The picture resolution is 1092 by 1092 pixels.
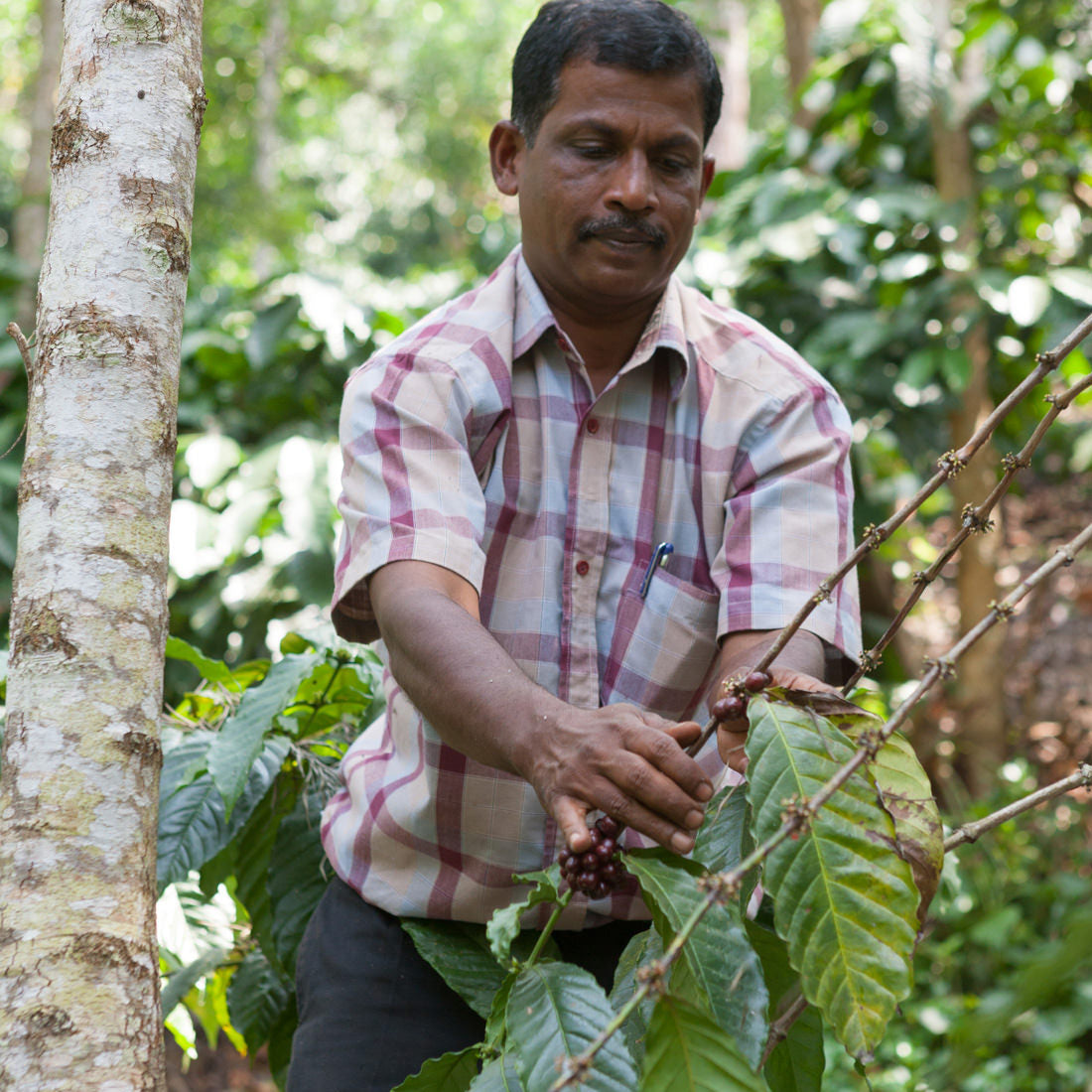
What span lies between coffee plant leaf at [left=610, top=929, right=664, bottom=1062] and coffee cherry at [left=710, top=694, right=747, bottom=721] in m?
0.19

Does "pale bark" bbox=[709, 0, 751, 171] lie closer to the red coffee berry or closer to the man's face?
the man's face

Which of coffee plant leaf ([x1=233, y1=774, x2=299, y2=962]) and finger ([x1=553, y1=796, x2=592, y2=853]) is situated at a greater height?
finger ([x1=553, y1=796, x2=592, y2=853])

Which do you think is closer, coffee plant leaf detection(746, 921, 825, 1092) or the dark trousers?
coffee plant leaf detection(746, 921, 825, 1092)

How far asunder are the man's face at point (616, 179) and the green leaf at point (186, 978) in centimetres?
99

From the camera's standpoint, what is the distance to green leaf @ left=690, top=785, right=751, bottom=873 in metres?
0.94

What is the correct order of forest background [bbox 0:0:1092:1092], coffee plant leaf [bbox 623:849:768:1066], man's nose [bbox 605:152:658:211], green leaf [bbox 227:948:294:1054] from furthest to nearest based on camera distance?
forest background [bbox 0:0:1092:1092], green leaf [bbox 227:948:294:1054], man's nose [bbox 605:152:658:211], coffee plant leaf [bbox 623:849:768:1066]

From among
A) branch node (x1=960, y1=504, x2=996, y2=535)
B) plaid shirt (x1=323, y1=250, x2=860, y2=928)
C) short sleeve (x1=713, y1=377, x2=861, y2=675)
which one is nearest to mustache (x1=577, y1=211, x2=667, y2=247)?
plaid shirt (x1=323, y1=250, x2=860, y2=928)

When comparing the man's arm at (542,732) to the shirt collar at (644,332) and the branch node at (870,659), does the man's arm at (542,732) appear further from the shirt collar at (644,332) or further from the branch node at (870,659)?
the shirt collar at (644,332)

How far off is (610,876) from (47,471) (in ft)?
1.81

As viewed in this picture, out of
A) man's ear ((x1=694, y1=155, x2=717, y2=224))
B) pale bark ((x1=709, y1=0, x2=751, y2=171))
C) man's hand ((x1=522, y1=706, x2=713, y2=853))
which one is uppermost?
pale bark ((x1=709, y1=0, x2=751, y2=171))

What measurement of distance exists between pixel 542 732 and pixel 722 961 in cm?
23

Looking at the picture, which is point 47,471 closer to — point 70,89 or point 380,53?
point 70,89

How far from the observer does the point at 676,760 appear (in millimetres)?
943

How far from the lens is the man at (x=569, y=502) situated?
1.26m
